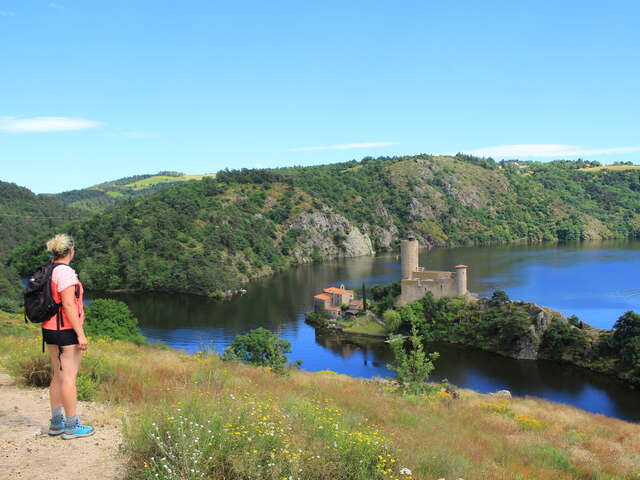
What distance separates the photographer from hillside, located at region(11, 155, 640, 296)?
84.8m

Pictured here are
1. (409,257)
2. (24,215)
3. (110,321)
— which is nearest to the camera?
(110,321)

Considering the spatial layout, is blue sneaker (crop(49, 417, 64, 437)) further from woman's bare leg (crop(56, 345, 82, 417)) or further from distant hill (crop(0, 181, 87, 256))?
distant hill (crop(0, 181, 87, 256))

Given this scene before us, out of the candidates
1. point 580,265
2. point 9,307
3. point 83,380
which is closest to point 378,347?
point 9,307

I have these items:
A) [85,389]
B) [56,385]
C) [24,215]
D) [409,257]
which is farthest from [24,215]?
[56,385]

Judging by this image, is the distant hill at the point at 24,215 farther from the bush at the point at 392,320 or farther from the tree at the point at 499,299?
the tree at the point at 499,299

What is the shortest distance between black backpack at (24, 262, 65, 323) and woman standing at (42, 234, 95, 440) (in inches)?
2.3

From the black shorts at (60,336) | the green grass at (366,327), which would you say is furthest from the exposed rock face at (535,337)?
the black shorts at (60,336)

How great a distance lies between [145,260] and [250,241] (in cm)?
2375

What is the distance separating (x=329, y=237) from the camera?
12288 cm

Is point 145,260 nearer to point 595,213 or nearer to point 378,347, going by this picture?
point 378,347

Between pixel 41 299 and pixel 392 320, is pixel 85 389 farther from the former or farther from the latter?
pixel 392 320

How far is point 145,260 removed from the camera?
83000mm

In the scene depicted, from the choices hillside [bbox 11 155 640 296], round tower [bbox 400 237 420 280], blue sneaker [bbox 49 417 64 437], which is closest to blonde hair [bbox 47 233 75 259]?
blue sneaker [bbox 49 417 64 437]

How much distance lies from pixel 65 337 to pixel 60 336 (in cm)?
6
